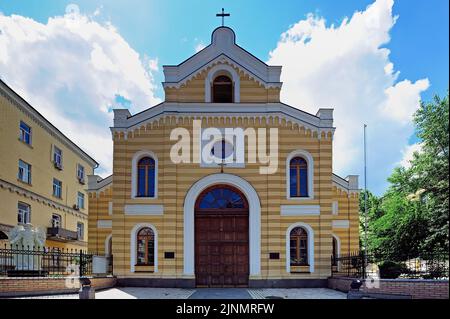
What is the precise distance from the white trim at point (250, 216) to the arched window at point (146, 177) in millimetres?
1452

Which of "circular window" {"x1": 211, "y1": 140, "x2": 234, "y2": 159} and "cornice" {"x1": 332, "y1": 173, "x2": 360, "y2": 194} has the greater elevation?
"circular window" {"x1": 211, "y1": 140, "x2": 234, "y2": 159}

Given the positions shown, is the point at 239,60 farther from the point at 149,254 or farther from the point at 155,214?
the point at 149,254

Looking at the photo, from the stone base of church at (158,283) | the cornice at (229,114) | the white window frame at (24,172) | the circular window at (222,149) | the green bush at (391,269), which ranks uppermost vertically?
the cornice at (229,114)

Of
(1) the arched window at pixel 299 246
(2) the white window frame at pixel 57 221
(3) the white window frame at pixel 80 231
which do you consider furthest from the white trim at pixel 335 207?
(3) the white window frame at pixel 80 231

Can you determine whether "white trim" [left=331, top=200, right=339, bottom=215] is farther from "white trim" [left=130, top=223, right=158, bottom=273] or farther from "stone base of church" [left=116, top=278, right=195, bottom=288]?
"white trim" [left=130, top=223, right=158, bottom=273]

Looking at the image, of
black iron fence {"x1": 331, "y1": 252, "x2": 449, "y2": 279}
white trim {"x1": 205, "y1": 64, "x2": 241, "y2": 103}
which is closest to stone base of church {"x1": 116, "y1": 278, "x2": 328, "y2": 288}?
black iron fence {"x1": 331, "y1": 252, "x2": 449, "y2": 279}

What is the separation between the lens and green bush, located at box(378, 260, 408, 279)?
11.5 m

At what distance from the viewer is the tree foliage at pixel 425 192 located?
6.57m

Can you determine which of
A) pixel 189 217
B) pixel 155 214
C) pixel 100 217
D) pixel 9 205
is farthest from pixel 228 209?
pixel 9 205

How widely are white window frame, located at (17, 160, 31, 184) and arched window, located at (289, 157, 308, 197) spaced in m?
12.1

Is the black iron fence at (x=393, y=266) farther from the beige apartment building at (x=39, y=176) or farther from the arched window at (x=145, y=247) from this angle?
the beige apartment building at (x=39, y=176)

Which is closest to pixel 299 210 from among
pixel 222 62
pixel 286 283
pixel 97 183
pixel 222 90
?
pixel 286 283

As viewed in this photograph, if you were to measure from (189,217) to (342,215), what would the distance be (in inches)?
273
